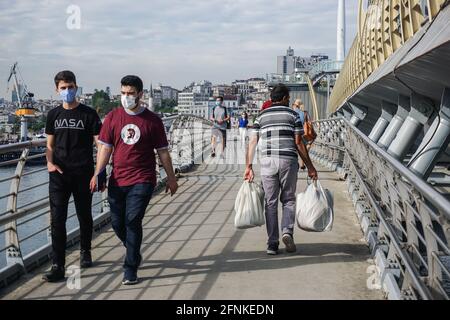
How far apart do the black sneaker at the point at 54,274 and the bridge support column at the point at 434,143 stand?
5546 millimetres

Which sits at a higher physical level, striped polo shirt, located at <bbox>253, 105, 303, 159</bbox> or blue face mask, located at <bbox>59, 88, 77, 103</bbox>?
blue face mask, located at <bbox>59, 88, 77, 103</bbox>

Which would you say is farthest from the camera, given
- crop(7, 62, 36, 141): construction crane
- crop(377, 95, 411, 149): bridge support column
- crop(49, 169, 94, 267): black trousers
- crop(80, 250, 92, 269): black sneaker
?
crop(7, 62, 36, 141): construction crane

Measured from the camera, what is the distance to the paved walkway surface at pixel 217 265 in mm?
5066

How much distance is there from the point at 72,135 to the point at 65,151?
148 millimetres

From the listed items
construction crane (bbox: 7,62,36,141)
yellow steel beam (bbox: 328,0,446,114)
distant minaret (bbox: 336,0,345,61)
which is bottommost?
construction crane (bbox: 7,62,36,141)

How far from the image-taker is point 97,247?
6770 mm

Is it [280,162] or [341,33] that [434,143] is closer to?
[280,162]

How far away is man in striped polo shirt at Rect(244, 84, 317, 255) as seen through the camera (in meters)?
6.32

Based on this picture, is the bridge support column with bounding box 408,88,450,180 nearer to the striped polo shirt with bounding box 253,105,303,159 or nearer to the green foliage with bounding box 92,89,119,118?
the striped polo shirt with bounding box 253,105,303,159

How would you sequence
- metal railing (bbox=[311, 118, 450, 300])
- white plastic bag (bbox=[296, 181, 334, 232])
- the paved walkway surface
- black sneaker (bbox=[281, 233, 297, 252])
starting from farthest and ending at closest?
1. black sneaker (bbox=[281, 233, 297, 252])
2. white plastic bag (bbox=[296, 181, 334, 232])
3. the paved walkway surface
4. metal railing (bbox=[311, 118, 450, 300])

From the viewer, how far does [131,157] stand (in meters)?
5.39

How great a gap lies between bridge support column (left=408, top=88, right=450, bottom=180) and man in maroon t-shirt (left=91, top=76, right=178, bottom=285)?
16.4 ft

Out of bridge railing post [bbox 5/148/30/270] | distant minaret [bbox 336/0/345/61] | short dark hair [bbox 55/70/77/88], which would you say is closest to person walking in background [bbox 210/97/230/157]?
bridge railing post [bbox 5/148/30/270]
